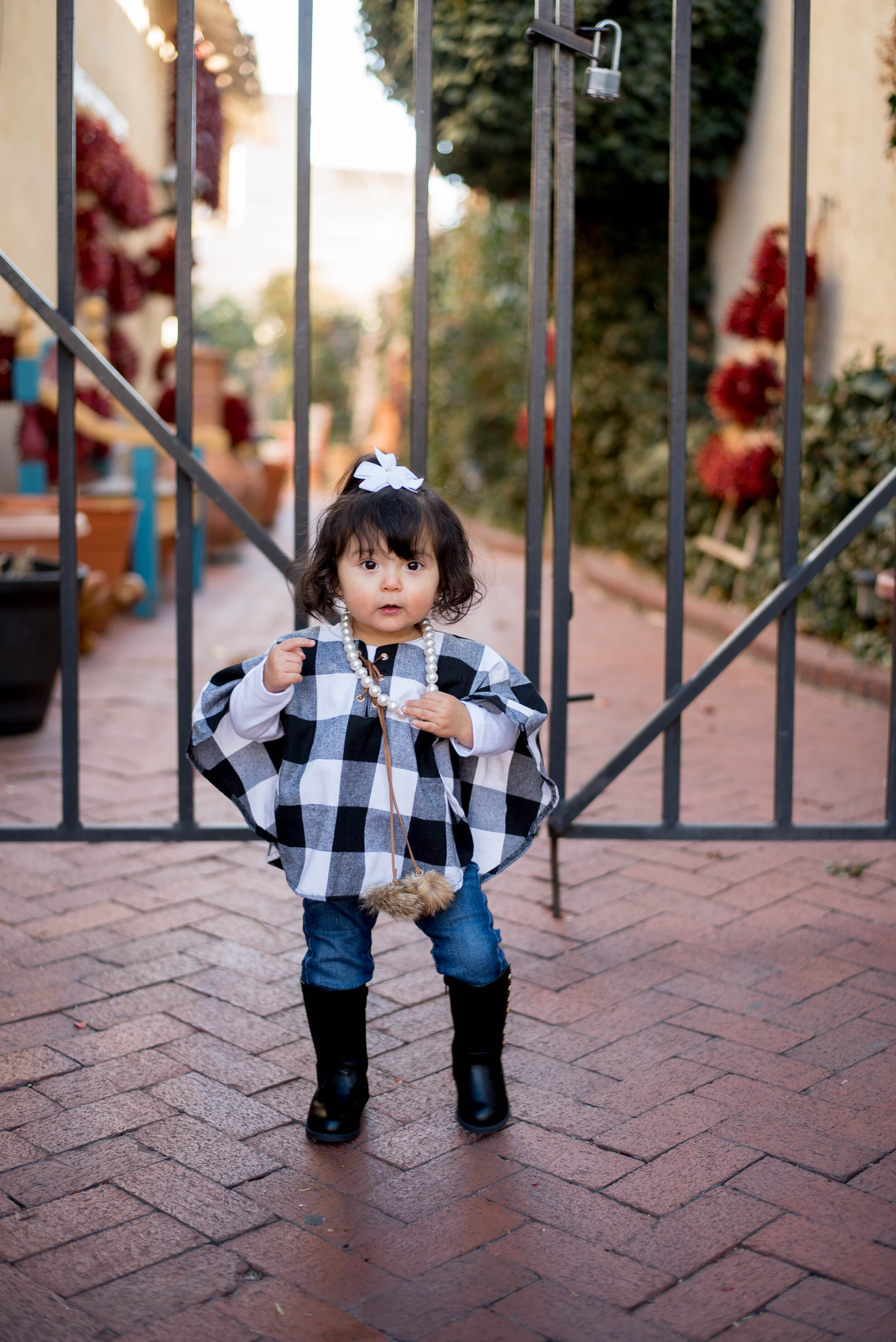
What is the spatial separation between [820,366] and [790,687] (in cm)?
399

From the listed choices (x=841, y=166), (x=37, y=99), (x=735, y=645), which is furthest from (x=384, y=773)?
(x=841, y=166)

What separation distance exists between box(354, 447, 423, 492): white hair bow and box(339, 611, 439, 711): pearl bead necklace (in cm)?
20

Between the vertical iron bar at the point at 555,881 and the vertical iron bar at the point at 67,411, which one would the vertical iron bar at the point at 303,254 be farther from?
the vertical iron bar at the point at 555,881

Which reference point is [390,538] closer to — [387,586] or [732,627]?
[387,586]

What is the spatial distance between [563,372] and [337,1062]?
1346 mm

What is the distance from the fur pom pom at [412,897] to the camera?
180 cm

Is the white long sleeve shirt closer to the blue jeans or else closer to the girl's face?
the girl's face

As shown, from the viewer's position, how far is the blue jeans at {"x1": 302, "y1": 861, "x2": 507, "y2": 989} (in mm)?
1933

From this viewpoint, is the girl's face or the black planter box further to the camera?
the black planter box

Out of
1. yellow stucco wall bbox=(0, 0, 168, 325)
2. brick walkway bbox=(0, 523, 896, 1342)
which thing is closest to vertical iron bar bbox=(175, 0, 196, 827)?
yellow stucco wall bbox=(0, 0, 168, 325)

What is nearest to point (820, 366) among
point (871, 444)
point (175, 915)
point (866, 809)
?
point (871, 444)

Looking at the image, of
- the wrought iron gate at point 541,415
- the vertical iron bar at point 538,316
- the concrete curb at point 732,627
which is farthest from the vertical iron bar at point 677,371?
the concrete curb at point 732,627

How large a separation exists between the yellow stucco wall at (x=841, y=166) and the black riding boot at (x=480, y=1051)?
4.24 m

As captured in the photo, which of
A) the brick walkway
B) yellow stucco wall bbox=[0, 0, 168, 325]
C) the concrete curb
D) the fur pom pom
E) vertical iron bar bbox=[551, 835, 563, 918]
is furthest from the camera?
the concrete curb
